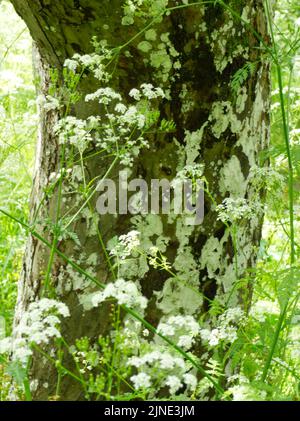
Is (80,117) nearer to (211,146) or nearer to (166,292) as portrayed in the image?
(211,146)

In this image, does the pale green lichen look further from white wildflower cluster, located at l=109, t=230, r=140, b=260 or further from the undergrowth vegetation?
white wildflower cluster, located at l=109, t=230, r=140, b=260

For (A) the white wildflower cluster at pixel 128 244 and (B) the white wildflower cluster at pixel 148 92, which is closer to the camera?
(A) the white wildflower cluster at pixel 128 244

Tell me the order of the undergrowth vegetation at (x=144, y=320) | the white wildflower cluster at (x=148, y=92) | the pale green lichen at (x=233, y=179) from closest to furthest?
the undergrowth vegetation at (x=144, y=320), the white wildflower cluster at (x=148, y=92), the pale green lichen at (x=233, y=179)

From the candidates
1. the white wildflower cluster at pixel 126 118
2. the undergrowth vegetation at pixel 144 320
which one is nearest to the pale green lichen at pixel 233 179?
the undergrowth vegetation at pixel 144 320

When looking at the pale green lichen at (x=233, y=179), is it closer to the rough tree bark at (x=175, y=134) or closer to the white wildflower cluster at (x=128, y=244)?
the rough tree bark at (x=175, y=134)

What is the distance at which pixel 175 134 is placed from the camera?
2119mm

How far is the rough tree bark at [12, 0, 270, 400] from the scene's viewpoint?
2.04 metres

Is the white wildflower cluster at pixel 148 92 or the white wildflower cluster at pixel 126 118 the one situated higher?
the white wildflower cluster at pixel 148 92

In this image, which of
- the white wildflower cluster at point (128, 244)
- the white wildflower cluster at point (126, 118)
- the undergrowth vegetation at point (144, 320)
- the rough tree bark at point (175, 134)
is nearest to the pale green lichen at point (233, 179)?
the rough tree bark at point (175, 134)

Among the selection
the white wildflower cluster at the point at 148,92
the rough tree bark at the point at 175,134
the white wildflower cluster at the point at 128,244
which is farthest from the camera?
the rough tree bark at the point at 175,134

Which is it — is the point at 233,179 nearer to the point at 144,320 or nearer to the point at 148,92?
the point at 148,92

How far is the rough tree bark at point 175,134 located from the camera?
204cm

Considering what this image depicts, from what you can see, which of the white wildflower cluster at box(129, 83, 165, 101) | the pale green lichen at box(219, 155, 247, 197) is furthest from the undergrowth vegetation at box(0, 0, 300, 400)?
the pale green lichen at box(219, 155, 247, 197)

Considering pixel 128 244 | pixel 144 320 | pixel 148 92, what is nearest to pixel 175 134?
pixel 148 92
